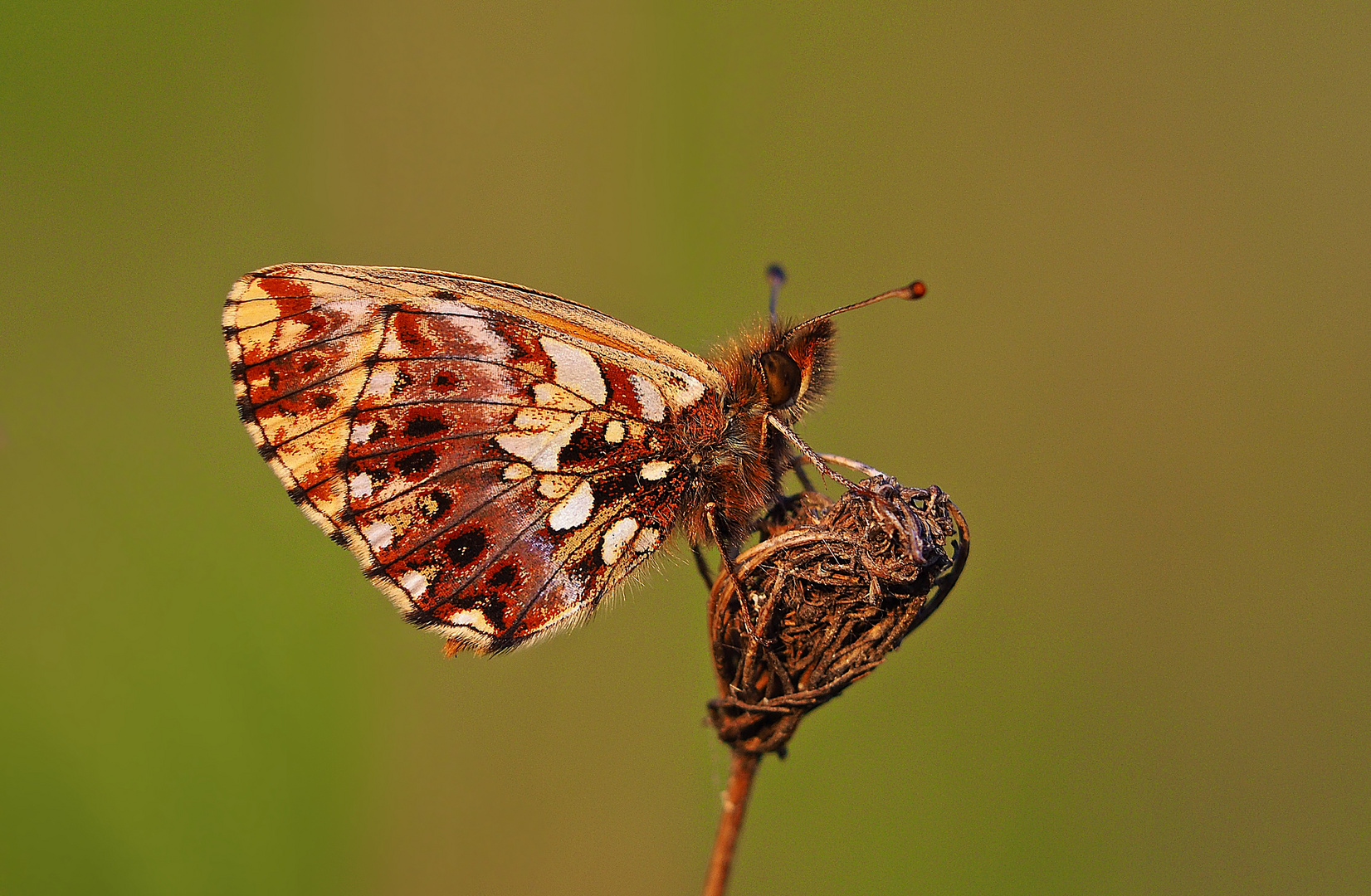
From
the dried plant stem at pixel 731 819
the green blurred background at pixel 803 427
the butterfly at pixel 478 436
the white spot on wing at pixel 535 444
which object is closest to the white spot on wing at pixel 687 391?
the butterfly at pixel 478 436

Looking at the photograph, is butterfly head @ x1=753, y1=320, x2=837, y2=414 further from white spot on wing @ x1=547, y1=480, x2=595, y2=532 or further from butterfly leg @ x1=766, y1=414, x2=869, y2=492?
white spot on wing @ x1=547, y1=480, x2=595, y2=532

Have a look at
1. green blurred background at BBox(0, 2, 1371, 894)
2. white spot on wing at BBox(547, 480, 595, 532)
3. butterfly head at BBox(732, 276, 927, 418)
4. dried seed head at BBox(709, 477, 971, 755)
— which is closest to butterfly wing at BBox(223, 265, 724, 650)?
white spot on wing at BBox(547, 480, 595, 532)

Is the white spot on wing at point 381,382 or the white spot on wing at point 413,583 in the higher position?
the white spot on wing at point 381,382

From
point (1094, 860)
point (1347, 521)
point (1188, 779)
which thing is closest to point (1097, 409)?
point (1347, 521)

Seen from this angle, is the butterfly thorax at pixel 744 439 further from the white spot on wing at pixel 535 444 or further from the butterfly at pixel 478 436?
the white spot on wing at pixel 535 444

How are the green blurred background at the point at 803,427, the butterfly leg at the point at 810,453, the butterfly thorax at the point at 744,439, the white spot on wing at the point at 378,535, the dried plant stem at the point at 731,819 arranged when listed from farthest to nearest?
the green blurred background at the point at 803,427 < the butterfly thorax at the point at 744,439 < the white spot on wing at the point at 378,535 < the butterfly leg at the point at 810,453 < the dried plant stem at the point at 731,819

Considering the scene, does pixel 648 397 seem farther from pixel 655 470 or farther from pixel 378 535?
pixel 378 535

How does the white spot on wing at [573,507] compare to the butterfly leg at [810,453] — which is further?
the white spot on wing at [573,507]

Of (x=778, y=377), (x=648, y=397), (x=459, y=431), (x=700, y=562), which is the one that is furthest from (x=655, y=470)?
(x=459, y=431)
